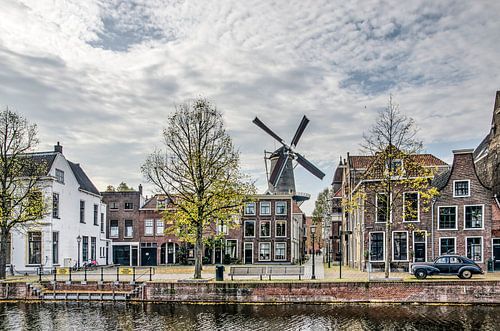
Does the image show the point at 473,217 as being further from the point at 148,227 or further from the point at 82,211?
the point at 82,211

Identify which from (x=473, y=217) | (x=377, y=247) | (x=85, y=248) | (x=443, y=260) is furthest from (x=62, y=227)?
(x=473, y=217)

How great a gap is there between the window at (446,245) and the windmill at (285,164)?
30335 millimetres

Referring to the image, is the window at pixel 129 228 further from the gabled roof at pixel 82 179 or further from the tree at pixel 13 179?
the tree at pixel 13 179

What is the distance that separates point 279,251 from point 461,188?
79.3ft

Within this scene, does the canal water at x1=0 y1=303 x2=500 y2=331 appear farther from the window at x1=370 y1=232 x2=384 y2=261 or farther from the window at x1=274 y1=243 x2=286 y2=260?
the window at x1=274 y1=243 x2=286 y2=260

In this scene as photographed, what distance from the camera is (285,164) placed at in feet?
237

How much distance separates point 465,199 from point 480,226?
235 cm

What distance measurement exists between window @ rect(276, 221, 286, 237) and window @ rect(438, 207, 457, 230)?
2168 cm

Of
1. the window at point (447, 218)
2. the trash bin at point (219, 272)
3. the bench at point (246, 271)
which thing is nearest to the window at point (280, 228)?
the window at point (447, 218)

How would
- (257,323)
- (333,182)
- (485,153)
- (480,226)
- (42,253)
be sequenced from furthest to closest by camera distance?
(333,182), (485,153), (42,253), (480,226), (257,323)

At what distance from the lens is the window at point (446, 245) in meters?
40.7

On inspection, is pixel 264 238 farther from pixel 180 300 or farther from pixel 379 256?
pixel 180 300

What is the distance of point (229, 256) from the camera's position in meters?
58.4

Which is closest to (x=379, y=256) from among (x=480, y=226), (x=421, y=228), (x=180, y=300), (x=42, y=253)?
(x=421, y=228)
